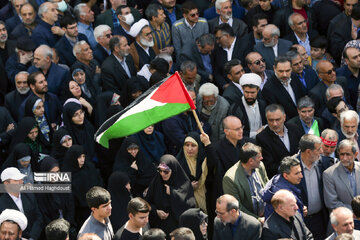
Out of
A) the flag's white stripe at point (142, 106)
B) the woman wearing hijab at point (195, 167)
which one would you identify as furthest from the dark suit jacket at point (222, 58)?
the flag's white stripe at point (142, 106)

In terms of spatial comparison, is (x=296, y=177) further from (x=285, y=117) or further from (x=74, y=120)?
(x=74, y=120)

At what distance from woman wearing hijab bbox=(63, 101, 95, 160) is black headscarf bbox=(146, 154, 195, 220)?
1803mm

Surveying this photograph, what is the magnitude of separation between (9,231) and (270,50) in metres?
5.58

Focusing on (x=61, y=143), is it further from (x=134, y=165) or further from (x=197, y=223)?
(x=197, y=223)

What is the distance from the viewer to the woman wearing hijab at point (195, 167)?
37.8 ft

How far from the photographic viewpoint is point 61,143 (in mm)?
12094

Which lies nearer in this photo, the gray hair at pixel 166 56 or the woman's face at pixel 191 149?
the woman's face at pixel 191 149

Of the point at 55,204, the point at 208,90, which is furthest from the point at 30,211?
the point at 208,90

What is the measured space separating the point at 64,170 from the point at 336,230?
12.6 ft

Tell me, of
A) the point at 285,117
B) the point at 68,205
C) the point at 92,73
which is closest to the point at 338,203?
the point at 285,117

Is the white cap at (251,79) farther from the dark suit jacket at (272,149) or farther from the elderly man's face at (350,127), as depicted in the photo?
the elderly man's face at (350,127)

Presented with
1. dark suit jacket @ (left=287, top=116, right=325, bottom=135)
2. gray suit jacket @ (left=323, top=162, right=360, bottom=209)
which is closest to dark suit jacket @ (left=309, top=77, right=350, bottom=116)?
dark suit jacket @ (left=287, top=116, right=325, bottom=135)

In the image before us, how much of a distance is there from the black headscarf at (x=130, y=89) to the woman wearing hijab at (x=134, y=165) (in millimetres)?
1179

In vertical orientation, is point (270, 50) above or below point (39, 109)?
below
